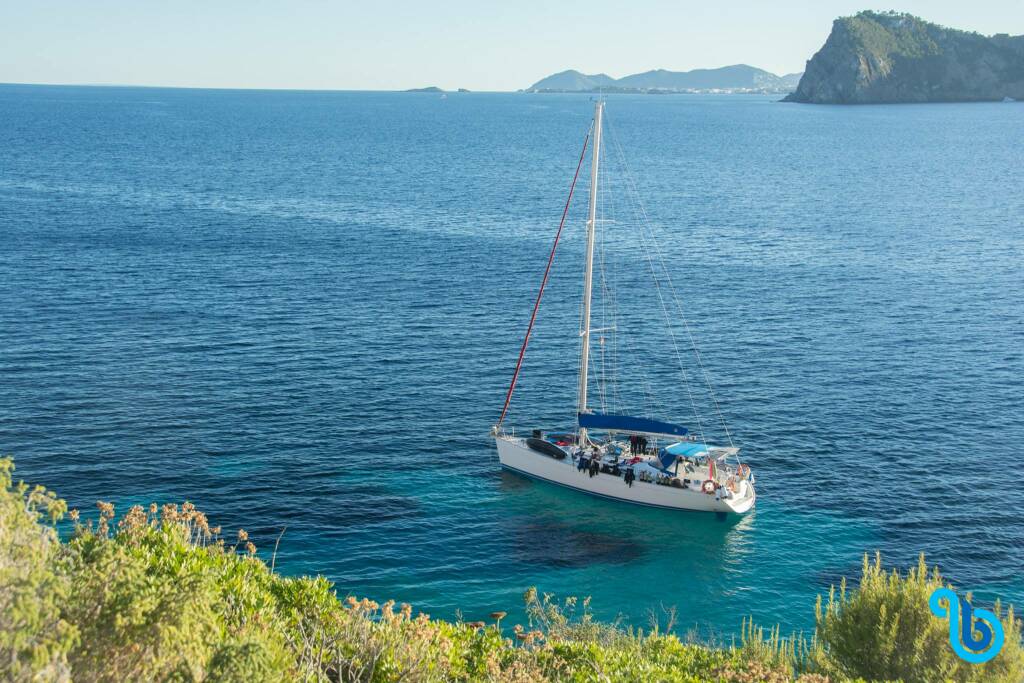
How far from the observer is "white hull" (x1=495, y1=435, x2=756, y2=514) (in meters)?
57.5

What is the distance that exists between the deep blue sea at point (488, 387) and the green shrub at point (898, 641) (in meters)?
12.4

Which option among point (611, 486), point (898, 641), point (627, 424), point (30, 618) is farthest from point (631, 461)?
point (30, 618)

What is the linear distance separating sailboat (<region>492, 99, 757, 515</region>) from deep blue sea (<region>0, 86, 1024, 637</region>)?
1096 mm

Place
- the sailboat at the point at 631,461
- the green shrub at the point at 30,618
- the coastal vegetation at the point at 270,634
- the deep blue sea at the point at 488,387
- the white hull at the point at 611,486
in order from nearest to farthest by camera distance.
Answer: the green shrub at the point at 30,618, the coastal vegetation at the point at 270,634, the deep blue sea at the point at 488,387, the white hull at the point at 611,486, the sailboat at the point at 631,461

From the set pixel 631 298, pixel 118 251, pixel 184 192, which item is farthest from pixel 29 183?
pixel 631 298

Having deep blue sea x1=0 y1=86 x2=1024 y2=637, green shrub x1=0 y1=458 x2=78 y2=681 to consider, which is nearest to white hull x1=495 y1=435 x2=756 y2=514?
deep blue sea x1=0 y1=86 x2=1024 y2=637

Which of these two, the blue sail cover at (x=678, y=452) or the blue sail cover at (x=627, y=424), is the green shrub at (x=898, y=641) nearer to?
the blue sail cover at (x=678, y=452)

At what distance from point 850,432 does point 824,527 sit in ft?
43.8

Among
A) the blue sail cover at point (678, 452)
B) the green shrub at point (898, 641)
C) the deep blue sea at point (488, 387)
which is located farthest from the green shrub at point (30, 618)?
the blue sail cover at point (678, 452)

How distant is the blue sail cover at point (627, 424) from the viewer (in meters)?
60.3

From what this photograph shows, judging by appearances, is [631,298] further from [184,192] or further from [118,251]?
[184,192]

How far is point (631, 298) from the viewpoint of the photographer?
98938 millimetres

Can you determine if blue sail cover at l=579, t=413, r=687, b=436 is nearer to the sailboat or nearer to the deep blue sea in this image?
the sailboat

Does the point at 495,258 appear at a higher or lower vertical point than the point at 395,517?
higher
